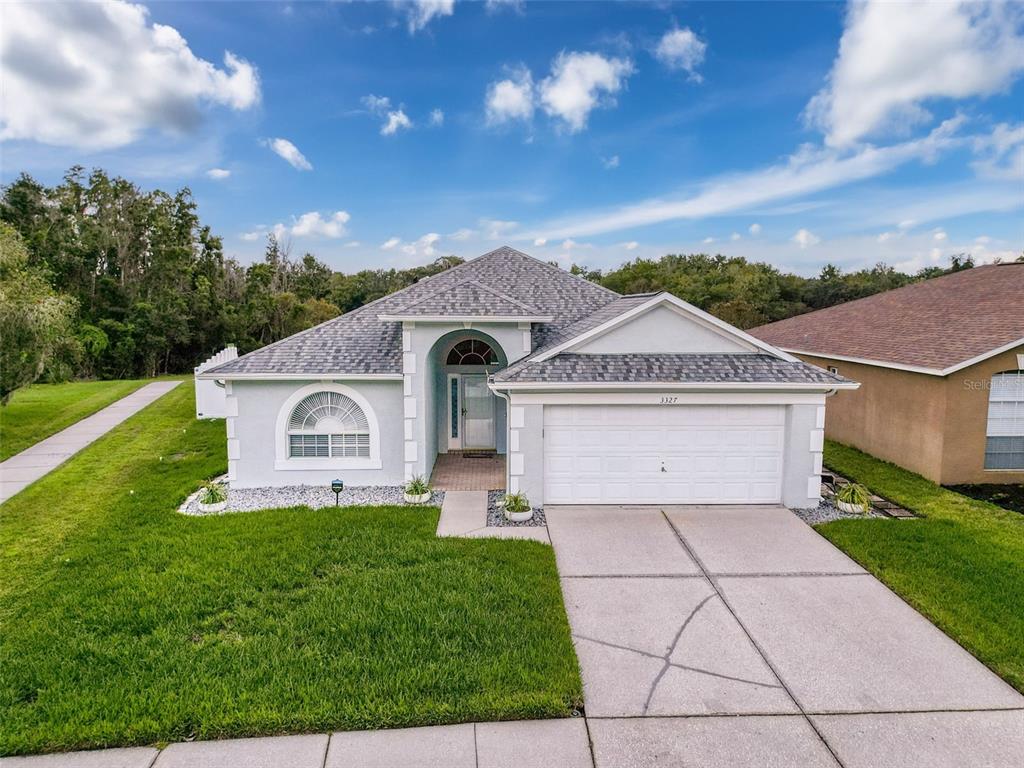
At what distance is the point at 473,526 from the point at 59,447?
557 inches

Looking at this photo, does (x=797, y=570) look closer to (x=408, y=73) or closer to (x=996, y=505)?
(x=996, y=505)

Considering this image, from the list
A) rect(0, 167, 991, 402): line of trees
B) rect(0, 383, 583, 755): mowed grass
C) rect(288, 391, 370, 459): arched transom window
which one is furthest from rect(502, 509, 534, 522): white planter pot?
rect(0, 167, 991, 402): line of trees

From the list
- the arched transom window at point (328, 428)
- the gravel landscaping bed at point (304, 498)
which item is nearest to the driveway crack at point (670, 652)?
the gravel landscaping bed at point (304, 498)

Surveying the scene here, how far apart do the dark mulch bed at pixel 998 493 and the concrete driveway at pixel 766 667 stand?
18.8ft

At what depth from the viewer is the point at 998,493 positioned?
1243 cm

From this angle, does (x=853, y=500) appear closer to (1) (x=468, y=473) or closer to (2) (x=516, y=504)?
(2) (x=516, y=504)

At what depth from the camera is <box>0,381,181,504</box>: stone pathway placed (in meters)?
13.1

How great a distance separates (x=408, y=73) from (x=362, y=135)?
16.4ft

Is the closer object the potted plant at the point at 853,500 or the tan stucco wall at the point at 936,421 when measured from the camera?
the potted plant at the point at 853,500

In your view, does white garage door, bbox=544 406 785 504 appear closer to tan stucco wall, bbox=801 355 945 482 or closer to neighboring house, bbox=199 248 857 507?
neighboring house, bbox=199 248 857 507

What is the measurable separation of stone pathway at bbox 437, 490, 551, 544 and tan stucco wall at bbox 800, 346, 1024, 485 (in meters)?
10.2

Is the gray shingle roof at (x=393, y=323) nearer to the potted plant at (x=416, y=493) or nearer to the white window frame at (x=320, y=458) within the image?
the white window frame at (x=320, y=458)

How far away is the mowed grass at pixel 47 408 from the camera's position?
57.0 feet

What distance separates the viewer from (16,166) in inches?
1336
